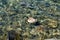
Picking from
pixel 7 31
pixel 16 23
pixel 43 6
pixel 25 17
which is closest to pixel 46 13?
pixel 43 6

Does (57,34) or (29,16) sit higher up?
(29,16)

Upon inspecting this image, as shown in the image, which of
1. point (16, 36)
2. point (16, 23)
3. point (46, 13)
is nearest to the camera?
point (16, 36)

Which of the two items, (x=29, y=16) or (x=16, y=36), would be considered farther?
(x=29, y=16)

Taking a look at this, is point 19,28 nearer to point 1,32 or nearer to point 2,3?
point 1,32

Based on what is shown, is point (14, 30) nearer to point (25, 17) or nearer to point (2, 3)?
point (25, 17)

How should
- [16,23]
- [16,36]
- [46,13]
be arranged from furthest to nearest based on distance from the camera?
1. [46,13]
2. [16,23]
3. [16,36]

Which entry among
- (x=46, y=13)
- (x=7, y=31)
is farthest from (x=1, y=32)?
(x=46, y=13)
